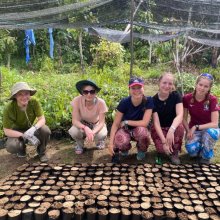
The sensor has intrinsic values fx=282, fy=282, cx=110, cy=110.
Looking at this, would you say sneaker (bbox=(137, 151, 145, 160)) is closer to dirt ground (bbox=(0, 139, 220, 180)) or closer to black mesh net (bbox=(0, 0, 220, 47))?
dirt ground (bbox=(0, 139, 220, 180))

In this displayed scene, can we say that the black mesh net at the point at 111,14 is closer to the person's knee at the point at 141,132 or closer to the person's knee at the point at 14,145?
the person's knee at the point at 14,145

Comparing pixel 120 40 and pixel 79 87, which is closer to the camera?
pixel 79 87

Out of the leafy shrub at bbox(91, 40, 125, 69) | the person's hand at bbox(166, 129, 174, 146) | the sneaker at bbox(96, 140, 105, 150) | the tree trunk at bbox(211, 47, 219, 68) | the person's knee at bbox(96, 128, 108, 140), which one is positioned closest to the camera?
the person's hand at bbox(166, 129, 174, 146)

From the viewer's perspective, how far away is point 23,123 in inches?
130

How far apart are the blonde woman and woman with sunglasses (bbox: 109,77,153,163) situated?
0.14 meters

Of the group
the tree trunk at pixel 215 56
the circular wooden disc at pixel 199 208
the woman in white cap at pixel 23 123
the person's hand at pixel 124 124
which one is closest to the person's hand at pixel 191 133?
the person's hand at pixel 124 124

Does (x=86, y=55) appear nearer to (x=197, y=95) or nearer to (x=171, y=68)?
(x=171, y=68)

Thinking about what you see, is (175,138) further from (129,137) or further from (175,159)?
(129,137)

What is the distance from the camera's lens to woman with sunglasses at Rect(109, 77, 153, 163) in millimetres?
3107

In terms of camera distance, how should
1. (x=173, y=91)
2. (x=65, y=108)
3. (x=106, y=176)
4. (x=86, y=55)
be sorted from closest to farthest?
(x=106, y=176), (x=173, y=91), (x=65, y=108), (x=86, y=55)

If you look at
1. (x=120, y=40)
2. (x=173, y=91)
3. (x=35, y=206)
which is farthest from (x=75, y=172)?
(x=120, y=40)

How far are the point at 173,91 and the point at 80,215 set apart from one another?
176 centimetres

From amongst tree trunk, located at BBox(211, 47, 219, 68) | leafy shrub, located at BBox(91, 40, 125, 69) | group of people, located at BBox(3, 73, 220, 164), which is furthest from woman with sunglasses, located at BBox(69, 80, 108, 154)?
tree trunk, located at BBox(211, 47, 219, 68)

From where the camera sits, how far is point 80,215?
2.12 m
